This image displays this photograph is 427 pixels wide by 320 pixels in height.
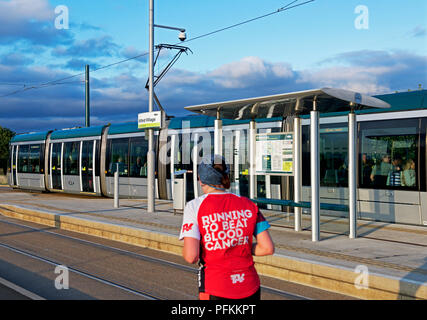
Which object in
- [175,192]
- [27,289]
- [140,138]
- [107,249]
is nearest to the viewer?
[27,289]

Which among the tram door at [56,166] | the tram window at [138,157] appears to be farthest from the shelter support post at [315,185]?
the tram door at [56,166]

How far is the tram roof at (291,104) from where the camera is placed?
8.44 m

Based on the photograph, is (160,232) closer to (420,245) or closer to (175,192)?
(175,192)

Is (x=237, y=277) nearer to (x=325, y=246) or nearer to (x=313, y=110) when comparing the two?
(x=325, y=246)

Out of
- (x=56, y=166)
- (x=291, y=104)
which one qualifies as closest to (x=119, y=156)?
(x=56, y=166)

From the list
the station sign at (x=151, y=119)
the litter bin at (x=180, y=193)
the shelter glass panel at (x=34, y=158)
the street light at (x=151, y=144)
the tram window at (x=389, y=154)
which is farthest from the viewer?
the shelter glass panel at (x=34, y=158)

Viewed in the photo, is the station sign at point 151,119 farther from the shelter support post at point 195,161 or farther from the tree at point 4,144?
the tree at point 4,144

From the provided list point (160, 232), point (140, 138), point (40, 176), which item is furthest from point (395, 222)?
point (40, 176)

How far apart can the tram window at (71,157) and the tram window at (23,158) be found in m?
4.64

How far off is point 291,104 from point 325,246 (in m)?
2.91

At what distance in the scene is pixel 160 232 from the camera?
33.3 feet

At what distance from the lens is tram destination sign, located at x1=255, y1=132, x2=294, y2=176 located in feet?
33.7
